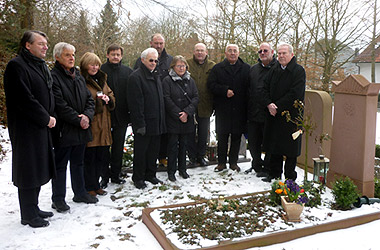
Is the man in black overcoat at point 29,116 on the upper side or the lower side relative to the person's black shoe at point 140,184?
upper

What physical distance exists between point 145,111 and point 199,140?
1.73m

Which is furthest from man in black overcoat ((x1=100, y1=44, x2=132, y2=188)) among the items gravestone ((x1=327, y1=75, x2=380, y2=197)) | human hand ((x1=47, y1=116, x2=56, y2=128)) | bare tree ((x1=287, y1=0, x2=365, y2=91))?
bare tree ((x1=287, y1=0, x2=365, y2=91))

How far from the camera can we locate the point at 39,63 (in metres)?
3.84

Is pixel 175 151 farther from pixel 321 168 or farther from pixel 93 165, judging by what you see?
pixel 321 168

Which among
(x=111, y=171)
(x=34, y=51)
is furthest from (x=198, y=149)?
(x=34, y=51)

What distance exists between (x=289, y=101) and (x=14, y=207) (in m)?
4.31

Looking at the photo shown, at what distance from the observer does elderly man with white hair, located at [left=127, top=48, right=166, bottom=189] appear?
16.4ft

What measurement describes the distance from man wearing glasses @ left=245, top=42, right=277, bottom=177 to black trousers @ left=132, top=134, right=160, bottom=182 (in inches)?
69.4

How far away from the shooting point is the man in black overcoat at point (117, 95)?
516 cm

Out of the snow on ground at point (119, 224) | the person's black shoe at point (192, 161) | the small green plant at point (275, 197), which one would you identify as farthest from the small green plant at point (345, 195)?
the person's black shoe at point (192, 161)

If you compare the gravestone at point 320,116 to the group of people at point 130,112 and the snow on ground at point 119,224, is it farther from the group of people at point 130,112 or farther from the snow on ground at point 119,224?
the snow on ground at point 119,224

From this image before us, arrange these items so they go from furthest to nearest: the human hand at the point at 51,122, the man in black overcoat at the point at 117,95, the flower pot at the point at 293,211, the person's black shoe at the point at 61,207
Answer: the man in black overcoat at the point at 117,95 → the person's black shoe at the point at 61,207 → the flower pot at the point at 293,211 → the human hand at the point at 51,122

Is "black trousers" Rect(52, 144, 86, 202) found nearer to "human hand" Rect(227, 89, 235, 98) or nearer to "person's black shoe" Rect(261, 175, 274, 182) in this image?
"human hand" Rect(227, 89, 235, 98)

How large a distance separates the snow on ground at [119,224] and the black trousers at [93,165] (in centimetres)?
25
